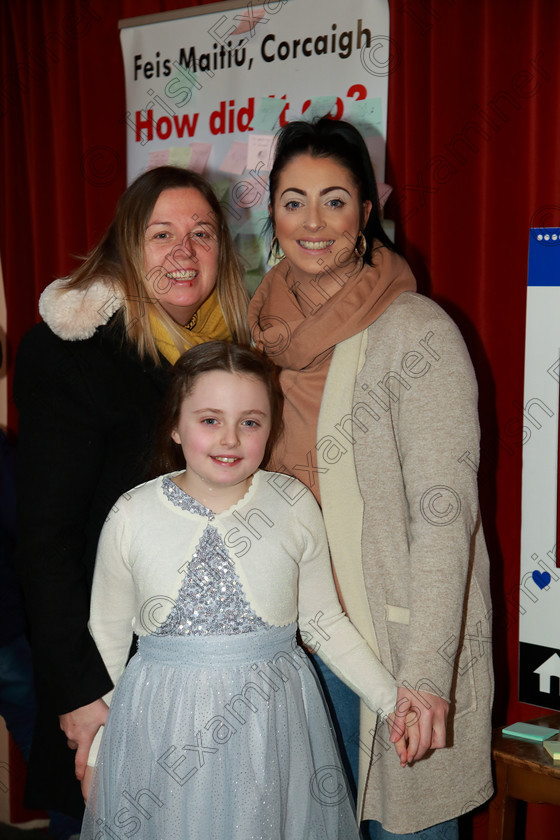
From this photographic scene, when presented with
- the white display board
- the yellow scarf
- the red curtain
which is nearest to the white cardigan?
the yellow scarf

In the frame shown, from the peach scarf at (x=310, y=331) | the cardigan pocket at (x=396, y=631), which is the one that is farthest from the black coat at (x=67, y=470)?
the cardigan pocket at (x=396, y=631)

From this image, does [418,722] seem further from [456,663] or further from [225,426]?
[225,426]

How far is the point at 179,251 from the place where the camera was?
1.70m

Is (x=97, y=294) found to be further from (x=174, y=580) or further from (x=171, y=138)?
(x=171, y=138)

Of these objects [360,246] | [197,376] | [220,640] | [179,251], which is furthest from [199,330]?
[220,640]

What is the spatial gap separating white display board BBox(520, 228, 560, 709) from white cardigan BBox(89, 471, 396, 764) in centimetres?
62

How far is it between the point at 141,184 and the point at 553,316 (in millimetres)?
942

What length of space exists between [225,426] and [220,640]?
1.22ft

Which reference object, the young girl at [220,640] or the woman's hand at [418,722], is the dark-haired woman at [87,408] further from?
the woman's hand at [418,722]

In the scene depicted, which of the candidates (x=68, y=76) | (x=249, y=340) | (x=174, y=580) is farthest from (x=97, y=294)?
(x=68, y=76)

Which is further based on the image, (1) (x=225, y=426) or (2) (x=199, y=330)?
(2) (x=199, y=330)

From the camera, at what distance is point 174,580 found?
150 cm

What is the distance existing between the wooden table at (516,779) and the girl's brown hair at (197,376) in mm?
845

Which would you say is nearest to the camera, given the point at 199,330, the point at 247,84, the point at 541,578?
the point at 199,330
